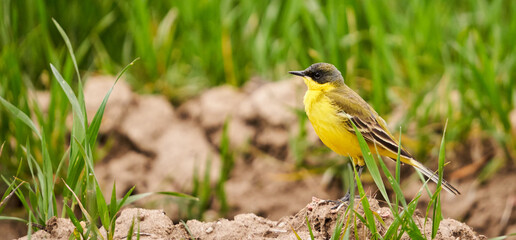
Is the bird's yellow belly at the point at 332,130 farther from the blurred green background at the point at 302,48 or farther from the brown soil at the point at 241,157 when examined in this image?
the blurred green background at the point at 302,48

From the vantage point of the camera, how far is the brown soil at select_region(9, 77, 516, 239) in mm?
5582

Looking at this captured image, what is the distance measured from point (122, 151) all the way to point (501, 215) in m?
3.36

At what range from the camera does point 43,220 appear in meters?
3.17

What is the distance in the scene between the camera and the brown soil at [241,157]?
5.58 metres

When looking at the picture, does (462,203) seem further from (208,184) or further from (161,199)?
(161,199)

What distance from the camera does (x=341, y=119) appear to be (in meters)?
3.45

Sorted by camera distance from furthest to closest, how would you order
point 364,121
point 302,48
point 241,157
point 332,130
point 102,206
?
point 302,48
point 241,157
point 364,121
point 332,130
point 102,206

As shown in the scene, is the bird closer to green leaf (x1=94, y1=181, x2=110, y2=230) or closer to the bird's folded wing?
the bird's folded wing

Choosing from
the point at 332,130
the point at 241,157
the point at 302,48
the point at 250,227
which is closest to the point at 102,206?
the point at 250,227

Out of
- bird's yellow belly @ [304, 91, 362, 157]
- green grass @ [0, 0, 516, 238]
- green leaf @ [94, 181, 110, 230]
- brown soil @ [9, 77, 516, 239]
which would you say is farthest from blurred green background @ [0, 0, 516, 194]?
green leaf @ [94, 181, 110, 230]

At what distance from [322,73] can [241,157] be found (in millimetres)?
2715

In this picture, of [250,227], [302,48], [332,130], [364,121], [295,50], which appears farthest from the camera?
[302,48]

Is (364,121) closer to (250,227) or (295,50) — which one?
(250,227)

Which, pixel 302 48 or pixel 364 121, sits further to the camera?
pixel 302 48
